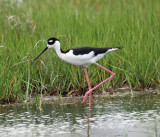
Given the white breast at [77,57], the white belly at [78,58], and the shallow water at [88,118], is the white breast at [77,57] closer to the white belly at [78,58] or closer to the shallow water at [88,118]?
the white belly at [78,58]

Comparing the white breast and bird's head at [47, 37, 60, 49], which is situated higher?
bird's head at [47, 37, 60, 49]

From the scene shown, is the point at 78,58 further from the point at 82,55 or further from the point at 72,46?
the point at 72,46

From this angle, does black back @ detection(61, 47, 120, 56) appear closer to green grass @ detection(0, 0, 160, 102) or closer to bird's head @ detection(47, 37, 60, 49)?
bird's head @ detection(47, 37, 60, 49)

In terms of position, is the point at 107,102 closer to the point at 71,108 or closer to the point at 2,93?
the point at 71,108

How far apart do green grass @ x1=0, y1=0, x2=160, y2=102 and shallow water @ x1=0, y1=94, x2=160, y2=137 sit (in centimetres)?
46

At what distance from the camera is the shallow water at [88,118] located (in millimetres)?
4887

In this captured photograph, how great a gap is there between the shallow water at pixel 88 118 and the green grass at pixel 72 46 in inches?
18.0

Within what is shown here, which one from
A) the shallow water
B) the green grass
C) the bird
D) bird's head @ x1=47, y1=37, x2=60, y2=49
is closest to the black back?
the bird

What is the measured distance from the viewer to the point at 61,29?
9.08 meters

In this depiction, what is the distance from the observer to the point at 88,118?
5539mm

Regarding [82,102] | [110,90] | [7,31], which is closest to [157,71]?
[110,90]

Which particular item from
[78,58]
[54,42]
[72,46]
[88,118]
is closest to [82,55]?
[78,58]

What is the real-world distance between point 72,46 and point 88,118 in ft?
8.35

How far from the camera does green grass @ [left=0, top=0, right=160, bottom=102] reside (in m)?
7.09
